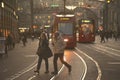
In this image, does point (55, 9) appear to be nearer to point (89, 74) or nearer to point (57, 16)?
point (57, 16)

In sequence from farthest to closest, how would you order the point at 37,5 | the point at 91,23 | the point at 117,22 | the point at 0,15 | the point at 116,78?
the point at 37,5 < the point at 117,22 < the point at 91,23 < the point at 0,15 < the point at 116,78

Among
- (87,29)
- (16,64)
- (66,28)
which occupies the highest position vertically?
(66,28)

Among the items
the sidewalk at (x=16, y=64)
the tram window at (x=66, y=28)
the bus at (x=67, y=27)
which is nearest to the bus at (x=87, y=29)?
the bus at (x=67, y=27)

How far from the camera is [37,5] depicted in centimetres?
19600

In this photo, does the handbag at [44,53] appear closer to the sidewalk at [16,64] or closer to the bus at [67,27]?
the sidewalk at [16,64]

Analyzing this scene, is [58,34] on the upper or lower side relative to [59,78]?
upper

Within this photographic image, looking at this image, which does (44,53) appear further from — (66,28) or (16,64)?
(66,28)

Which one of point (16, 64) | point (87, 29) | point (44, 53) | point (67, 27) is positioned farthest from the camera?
point (87, 29)

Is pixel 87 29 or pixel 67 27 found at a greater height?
pixel 67 27

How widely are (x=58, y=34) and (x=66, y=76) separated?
216 centimetres

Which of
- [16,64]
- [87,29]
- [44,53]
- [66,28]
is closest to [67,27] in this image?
[66,28]

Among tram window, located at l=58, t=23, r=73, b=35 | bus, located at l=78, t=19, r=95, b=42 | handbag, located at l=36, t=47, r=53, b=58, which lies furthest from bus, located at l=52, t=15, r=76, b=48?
handbag, located at l=36, t=47, r=53, b=58

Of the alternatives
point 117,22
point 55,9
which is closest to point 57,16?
point 117,22

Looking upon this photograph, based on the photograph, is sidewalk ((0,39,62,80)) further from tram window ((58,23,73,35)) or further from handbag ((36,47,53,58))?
tram window ((58,23,73,35))
